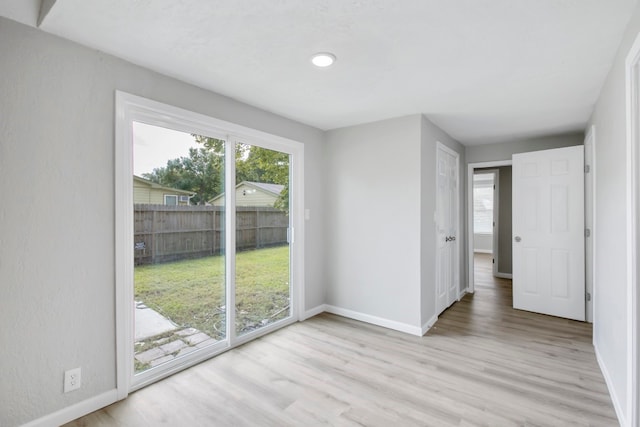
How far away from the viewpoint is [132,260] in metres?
2.22

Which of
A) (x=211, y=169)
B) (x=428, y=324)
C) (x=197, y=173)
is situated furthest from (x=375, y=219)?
(x=197, y=173)

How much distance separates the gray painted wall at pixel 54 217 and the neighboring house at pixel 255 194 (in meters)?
1.02

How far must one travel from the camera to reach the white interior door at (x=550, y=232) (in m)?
3.73

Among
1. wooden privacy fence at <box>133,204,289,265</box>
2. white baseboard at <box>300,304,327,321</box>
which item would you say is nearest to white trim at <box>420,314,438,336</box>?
white baseboard at <box>300,304,327,321</box>

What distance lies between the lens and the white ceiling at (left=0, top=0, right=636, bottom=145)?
1582 millimetres

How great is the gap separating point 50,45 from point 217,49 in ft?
3.19

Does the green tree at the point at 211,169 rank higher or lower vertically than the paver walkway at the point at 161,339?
higher

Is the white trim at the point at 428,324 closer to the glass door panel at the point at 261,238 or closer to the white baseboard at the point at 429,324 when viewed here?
the white baseboard at the point at 429,324

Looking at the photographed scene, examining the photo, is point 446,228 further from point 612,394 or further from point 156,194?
point 156,194

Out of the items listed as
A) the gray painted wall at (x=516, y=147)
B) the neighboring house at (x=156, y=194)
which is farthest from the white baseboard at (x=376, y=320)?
the gray painted wall at (x=516, y=147)

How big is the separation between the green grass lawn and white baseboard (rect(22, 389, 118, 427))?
2.06 feet

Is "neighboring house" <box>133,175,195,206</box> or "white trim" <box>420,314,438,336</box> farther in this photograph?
"white trim" <box>420,314,438,336</box>

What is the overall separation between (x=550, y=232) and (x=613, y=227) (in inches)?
81.1

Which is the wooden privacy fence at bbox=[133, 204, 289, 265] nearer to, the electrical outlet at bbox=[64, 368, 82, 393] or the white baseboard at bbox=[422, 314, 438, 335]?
the electrical outlet at bbox=[64, 368, 82, 393]
